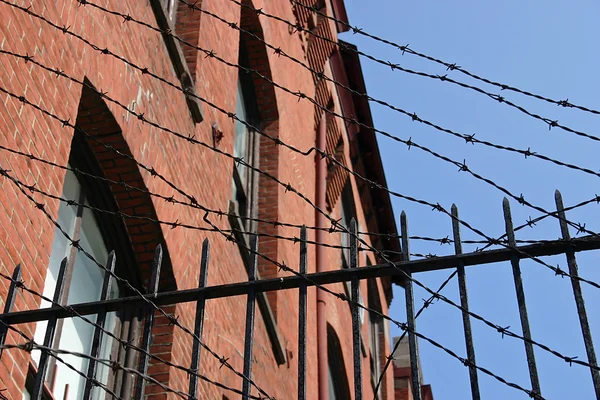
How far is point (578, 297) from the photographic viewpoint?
4070 mm

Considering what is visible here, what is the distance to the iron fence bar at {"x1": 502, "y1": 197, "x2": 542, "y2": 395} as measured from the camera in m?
3.94

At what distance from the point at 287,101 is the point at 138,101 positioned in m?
5.97

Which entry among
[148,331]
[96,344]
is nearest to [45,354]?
[96,344]

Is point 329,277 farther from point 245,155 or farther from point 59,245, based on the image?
point 245,155

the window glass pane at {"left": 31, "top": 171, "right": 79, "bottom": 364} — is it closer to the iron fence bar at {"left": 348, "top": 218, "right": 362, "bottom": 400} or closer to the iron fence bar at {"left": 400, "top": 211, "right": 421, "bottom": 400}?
the iron fence bar at {"left": 348, "top": 218, "right": 362, "bottom": 400}

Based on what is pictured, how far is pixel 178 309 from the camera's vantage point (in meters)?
7.74

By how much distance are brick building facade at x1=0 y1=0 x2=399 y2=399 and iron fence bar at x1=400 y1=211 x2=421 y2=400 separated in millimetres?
481

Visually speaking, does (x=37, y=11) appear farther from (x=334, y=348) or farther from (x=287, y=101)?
(x=334, y=348)

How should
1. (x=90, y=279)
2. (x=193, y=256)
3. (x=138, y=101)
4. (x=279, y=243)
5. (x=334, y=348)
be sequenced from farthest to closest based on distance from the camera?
(x=334, y=348) < (x=279, y=243) < (x=193, y=256) < (x=138, y=101) < (x=90, y=279)

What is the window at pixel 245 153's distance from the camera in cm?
1110

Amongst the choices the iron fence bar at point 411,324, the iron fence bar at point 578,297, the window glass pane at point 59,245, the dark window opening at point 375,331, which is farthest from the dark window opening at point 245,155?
the dark window opening at point 375,331

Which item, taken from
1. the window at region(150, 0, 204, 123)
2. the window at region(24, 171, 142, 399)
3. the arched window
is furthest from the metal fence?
the window at region(150, 0, 204, 123)

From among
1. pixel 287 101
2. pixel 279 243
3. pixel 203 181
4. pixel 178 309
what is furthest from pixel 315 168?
pixel 178 309

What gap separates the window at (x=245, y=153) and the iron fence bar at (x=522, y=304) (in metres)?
6.11
